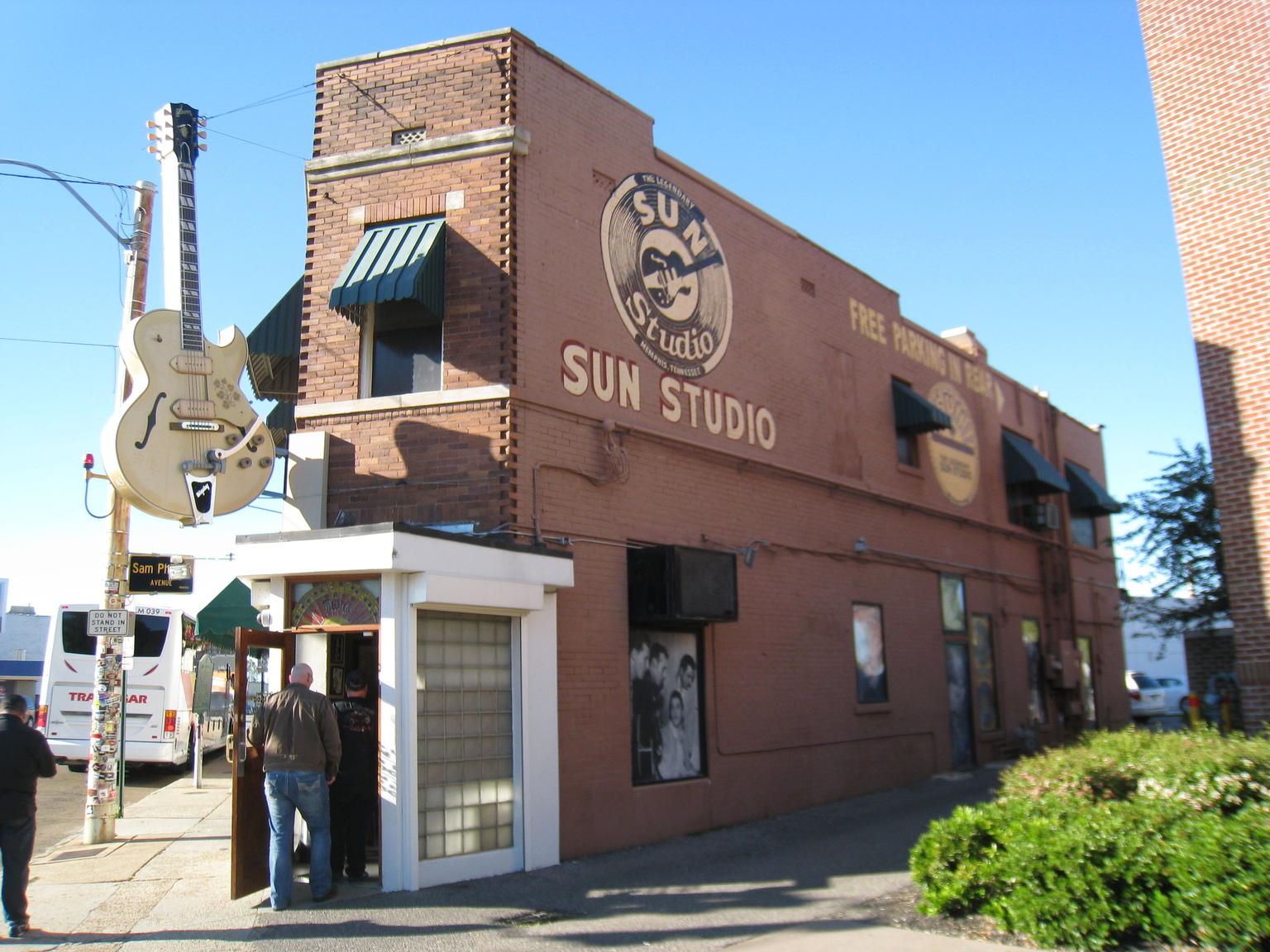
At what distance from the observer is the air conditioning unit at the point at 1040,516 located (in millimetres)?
22984

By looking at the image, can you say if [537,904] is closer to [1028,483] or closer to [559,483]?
[559,483]

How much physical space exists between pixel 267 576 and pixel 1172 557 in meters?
21.0

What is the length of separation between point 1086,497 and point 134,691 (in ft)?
68.4

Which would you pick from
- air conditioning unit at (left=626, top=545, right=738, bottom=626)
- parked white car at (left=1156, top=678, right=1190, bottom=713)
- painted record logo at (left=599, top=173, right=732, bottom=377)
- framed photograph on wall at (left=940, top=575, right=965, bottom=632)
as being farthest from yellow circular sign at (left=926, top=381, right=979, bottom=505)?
parked white car at (left=1156, top=678, right=1190, bottom=713)

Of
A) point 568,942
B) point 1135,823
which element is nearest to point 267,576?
point 568,942

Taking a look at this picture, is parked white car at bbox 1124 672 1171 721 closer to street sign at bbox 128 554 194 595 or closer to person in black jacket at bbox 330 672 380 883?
street sign at bbox 128 554 194 595

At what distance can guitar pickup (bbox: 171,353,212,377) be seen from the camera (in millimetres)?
10086

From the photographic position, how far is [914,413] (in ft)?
60.6

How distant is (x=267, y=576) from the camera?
9.60 meters

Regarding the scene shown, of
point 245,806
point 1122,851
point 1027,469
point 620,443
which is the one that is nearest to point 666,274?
point 620,443

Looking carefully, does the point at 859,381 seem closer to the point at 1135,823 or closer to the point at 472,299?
the point at 472,299

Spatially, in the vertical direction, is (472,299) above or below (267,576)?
above

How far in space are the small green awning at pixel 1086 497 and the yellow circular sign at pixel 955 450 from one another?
202 inches

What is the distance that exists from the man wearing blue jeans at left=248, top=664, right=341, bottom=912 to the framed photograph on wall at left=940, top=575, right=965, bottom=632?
510 inches
